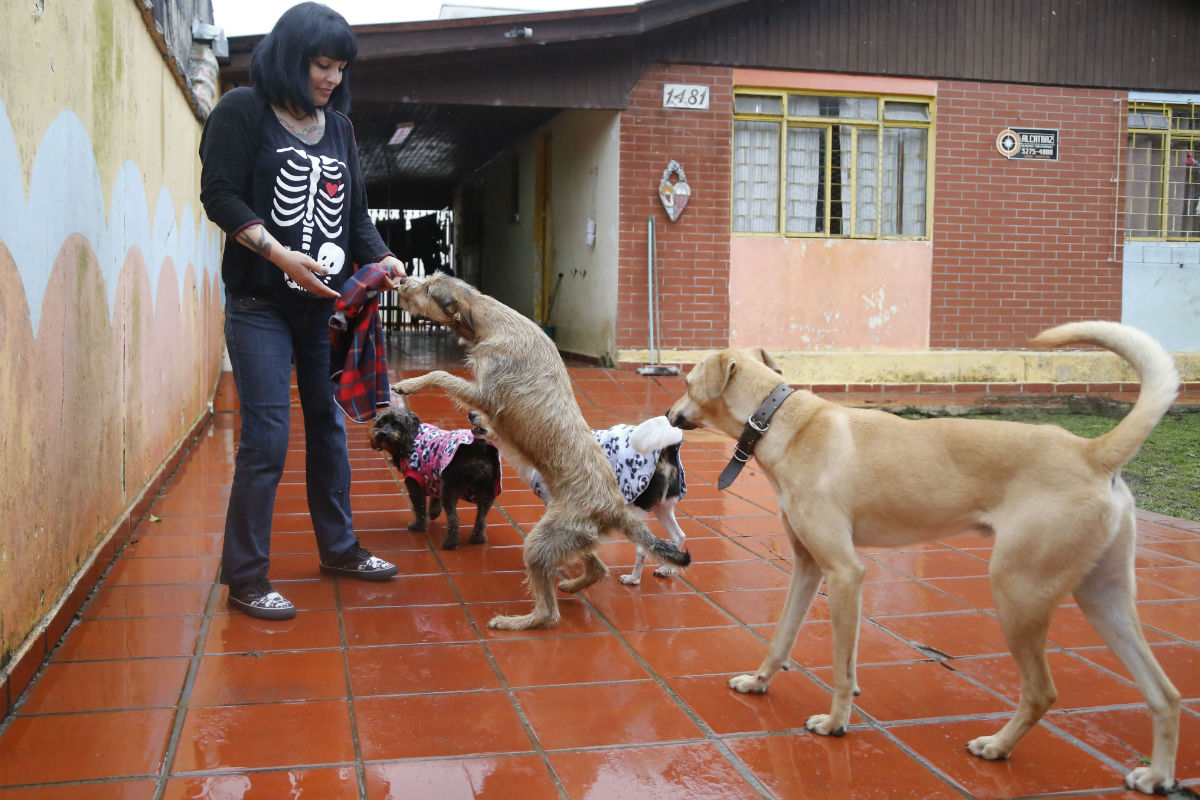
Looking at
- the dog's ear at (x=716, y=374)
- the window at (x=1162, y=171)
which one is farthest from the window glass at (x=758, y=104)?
the dog's ear at (x=716, y=374)

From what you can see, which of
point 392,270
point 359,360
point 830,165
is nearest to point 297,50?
point 392,270

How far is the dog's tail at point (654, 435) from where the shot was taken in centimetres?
401

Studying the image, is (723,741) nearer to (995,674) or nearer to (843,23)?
(995,674)

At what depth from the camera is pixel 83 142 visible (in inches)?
165

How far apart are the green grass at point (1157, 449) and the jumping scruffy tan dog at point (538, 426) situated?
4.08m

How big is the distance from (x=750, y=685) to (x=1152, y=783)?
1184mm

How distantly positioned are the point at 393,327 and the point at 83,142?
758 inches

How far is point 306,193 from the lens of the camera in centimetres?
406

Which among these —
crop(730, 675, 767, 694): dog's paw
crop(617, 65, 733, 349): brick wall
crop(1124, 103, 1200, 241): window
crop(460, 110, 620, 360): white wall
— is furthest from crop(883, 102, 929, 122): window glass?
crop(730, 675, 767, 694): dog's paw

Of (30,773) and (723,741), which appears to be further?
(723,741)

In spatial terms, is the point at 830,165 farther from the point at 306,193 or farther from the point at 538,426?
the point at 306,193

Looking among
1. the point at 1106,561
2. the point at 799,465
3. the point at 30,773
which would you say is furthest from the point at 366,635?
the point at 1106,561

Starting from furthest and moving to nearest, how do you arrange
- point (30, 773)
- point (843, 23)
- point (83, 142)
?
point (843, 23)
point (83, 142)
point (30, 773)

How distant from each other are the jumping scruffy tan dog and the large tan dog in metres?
0.87
